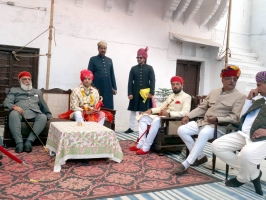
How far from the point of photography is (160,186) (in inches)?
110

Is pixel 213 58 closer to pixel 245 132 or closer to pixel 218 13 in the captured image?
pixel 218 13

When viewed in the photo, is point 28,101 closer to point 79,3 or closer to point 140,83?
point 140,83

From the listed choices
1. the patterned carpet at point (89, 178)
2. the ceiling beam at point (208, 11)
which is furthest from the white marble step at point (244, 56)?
the patterned carpet at point (89, 178)

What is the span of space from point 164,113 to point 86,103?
1316mm

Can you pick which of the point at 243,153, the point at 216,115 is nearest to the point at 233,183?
the point at 243,153

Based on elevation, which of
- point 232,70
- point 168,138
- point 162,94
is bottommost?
point 168,138

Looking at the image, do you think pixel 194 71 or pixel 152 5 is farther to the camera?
pixel 194 71

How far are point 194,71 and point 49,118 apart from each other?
4511mm

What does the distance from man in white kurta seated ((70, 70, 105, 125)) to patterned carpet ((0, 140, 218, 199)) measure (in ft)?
2.87

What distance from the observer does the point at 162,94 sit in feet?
21.8

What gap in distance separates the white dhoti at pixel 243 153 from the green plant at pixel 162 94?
11.4 ft

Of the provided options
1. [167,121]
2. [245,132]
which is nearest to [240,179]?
[245,132]

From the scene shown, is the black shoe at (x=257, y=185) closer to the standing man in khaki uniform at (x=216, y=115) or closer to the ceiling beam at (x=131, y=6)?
the standing man in khaki uniform at (x=216, y=115)

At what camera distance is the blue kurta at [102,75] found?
525 centimetres
